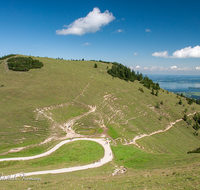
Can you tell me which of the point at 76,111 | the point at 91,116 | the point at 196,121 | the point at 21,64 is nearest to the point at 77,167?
the point at 91,116

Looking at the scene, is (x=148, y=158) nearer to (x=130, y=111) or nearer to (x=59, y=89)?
(x=130, y=111)

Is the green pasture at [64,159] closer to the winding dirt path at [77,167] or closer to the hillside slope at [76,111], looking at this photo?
the winding dirt path at [77,167]

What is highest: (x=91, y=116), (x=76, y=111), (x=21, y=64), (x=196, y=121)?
(x=21, y=64)

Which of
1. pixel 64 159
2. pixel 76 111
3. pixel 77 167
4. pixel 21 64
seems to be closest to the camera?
pixel 77 167

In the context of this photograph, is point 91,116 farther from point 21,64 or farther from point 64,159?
point 21,64

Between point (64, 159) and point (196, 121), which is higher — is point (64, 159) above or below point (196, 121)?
below

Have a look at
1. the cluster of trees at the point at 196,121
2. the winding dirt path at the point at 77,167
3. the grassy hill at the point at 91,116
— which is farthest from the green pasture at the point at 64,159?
the cluster of trees at the point at 196,121

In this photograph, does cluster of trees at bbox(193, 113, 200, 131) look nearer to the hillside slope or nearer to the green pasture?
the hillside slope

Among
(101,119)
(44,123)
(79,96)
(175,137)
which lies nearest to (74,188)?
(44,123)
